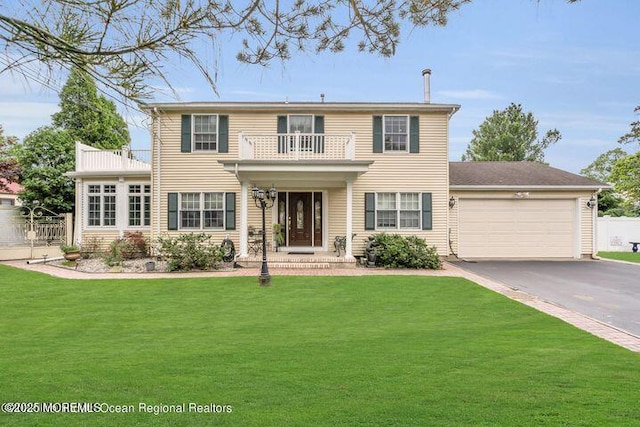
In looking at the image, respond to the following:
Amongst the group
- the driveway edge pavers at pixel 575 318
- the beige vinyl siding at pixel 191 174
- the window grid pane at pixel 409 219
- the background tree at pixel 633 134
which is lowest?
the driveway edge pavers at pixel 575 318

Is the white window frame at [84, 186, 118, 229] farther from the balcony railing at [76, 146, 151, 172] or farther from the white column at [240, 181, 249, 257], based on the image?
the white column at [240, 181, 249, 257]

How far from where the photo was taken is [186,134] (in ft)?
50.6

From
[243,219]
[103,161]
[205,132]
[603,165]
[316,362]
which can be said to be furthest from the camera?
[603,165]

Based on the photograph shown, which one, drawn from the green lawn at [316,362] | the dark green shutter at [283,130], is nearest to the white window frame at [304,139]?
the dark green shutter at [283,130]

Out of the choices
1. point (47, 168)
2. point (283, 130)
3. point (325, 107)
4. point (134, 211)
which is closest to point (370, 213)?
point (325, 107)

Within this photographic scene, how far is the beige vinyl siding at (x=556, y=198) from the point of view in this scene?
53.4 feet

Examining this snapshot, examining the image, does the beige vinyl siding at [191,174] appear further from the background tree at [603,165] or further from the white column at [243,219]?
the background tree at [603,165]

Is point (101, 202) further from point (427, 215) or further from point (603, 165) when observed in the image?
point (603, 165)

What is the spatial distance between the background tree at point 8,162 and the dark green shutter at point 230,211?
11988 millimetres

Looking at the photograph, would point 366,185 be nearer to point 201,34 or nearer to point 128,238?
point 128,238

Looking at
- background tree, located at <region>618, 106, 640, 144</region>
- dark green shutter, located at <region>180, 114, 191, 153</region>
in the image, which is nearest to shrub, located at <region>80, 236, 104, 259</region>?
dark green shutter, located at <region>180, 114, 191, 153</region>

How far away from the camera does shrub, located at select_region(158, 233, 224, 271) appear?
13.1m

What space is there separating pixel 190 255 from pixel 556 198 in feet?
48.1

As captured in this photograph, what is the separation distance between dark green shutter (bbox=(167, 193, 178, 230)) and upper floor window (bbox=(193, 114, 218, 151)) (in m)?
2.09
